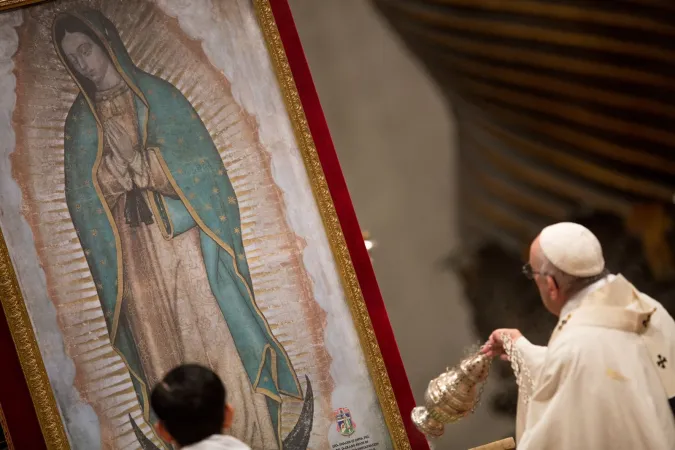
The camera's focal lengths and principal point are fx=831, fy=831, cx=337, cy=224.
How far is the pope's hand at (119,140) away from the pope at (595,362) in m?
1.95

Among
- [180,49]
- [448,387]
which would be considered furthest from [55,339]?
[448,387]

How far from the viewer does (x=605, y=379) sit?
2.71 metres

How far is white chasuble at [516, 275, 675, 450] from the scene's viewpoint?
106 inches

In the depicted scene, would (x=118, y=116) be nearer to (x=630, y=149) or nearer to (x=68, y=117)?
(x=68, y=117)

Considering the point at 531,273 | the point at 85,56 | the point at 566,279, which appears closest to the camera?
the point at 566,279

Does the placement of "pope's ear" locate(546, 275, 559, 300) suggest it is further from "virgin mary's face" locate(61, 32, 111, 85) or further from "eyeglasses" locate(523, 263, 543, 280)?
"virgin mary's face" locate(61, 32, 111, 85)

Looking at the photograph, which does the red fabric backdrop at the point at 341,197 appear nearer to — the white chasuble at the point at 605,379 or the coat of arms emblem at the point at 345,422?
the coat of arms emblem at the point at 345,422

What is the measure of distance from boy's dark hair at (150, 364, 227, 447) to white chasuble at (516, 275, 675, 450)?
1228 millimetres

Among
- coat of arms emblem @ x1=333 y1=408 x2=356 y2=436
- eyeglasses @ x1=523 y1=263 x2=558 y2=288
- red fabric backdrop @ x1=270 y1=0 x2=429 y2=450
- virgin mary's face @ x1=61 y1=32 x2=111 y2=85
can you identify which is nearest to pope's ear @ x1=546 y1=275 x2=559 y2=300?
eyeglasses @ x1=523 y1=263 x2=558 y2=288

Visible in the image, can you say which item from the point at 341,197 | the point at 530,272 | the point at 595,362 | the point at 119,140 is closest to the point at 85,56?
the point at 119,140

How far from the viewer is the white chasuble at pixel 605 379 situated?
2691 mm

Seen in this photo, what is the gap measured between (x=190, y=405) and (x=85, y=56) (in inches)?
91.0

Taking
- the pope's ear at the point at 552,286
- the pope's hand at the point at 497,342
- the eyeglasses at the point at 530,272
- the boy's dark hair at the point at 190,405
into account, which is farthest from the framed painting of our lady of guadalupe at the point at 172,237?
the boy's dark hair at the point at 190,405

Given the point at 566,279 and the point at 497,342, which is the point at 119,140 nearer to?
the point at 497,342
